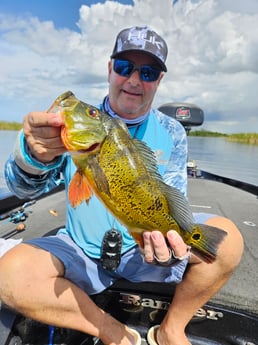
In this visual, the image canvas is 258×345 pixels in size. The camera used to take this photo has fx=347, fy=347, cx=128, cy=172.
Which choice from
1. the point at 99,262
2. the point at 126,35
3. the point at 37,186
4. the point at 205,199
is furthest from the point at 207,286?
the point at 205,199

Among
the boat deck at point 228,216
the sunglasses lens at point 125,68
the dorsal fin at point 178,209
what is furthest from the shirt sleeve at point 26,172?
the boat deck at point 228,216

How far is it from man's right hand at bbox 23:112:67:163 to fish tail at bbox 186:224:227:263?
27.3 inches

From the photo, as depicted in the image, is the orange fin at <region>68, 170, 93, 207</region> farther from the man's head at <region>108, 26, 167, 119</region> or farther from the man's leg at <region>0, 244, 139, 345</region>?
the man's head at <region>108, 26, 167, 119</region>

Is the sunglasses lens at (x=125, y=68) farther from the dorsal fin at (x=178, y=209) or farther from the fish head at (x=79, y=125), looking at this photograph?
the dorsal fin at (x=178, y=209)

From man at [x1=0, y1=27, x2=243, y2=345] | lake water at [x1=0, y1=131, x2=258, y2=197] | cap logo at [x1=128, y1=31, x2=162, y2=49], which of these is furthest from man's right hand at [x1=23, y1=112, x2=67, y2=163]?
lake water at [x1=0, y1=131, x2=258, y2=197]

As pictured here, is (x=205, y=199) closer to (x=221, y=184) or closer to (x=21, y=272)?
(x=221, y=184)

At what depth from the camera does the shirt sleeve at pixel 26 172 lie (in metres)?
1.63

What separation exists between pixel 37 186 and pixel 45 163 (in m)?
0.27

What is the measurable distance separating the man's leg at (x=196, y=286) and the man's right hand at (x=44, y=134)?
3.12 ft

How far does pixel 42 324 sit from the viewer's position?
1793mm

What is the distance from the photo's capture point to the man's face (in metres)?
2.18

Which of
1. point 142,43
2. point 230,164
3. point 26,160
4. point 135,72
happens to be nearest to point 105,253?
point 26,160

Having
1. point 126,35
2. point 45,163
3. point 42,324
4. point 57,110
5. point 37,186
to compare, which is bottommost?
point 42,324

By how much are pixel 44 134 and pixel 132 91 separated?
3.01 feet
